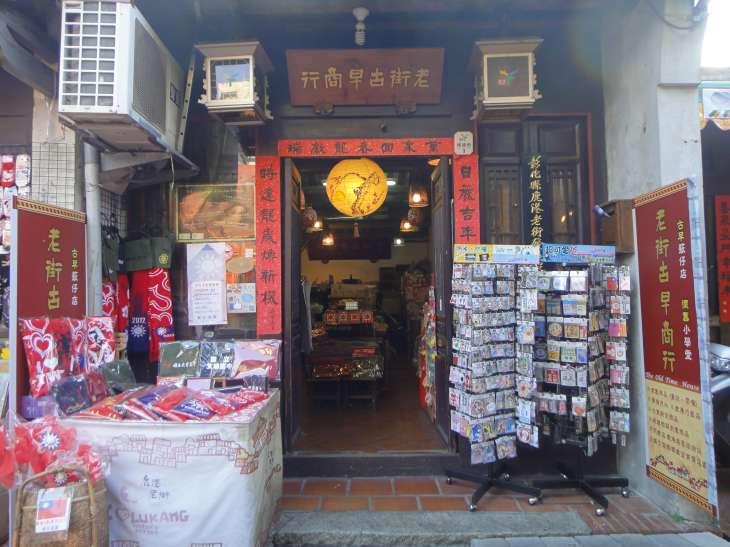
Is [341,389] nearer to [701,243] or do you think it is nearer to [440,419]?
[440,419]

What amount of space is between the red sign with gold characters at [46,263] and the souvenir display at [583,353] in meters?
3.92

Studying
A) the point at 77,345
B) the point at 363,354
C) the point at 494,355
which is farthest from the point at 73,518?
the point at 363,354

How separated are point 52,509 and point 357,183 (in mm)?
3764

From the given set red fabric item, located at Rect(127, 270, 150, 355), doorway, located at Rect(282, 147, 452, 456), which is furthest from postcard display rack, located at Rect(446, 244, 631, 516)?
red fabric item, located at Rect(127, 270, 150, 355)

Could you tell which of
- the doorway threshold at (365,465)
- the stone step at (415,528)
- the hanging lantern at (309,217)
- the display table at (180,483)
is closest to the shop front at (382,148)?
the doorway threshold at (365,465)

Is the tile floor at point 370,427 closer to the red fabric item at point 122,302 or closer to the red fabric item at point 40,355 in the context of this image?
the red fabric item at point 122,302

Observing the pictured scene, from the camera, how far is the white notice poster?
4609mm

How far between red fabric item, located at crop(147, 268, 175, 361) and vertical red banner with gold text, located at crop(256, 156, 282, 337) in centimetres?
94

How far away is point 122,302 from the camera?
175 inches

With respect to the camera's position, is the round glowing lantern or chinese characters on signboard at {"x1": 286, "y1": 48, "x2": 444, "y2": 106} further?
the round glowing lantern

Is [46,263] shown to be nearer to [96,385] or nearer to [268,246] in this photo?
[96,385]

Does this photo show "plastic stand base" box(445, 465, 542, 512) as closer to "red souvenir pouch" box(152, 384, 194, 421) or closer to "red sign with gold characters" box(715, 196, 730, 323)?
"red souvenir pouch" box(152, 384, 194, 421)

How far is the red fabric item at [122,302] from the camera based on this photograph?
14.5 feet

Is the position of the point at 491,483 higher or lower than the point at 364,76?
lower
